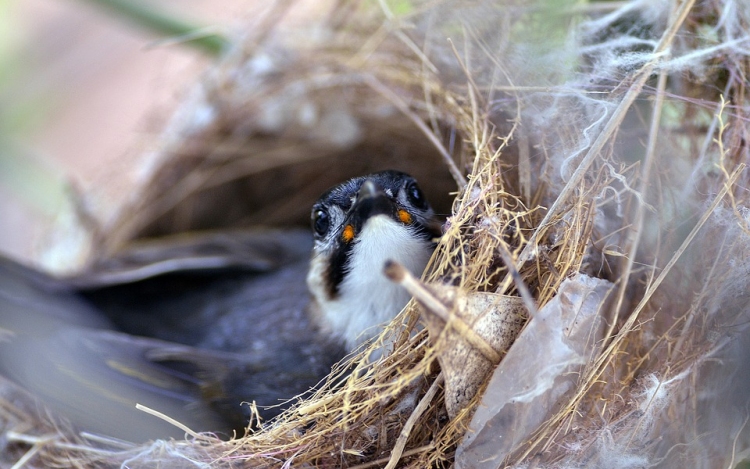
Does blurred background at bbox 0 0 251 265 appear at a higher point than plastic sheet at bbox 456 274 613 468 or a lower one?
higher

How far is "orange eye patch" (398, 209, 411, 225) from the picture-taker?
1935mm

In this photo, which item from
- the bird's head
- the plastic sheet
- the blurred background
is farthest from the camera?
the blurred background

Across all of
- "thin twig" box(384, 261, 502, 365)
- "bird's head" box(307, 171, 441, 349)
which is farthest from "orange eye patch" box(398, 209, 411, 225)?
"thin twig" box(384, 261, 502, 365)

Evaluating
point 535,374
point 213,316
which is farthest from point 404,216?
point 213,316

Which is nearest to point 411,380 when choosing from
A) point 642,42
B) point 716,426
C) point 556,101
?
point 716,426

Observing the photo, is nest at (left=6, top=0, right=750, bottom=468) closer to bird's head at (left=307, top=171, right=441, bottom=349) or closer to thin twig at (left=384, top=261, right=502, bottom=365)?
thin twig at (left=384, top=261, right=502, bottom=365)

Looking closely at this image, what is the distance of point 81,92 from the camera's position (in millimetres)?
4586

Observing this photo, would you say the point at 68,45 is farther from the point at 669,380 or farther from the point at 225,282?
the point at 669,380

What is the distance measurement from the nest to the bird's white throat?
0.56 ft

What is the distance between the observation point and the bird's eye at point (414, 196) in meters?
2.08

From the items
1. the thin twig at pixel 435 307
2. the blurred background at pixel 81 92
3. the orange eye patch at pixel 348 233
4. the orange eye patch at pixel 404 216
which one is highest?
the blurred background at pixel 81 92

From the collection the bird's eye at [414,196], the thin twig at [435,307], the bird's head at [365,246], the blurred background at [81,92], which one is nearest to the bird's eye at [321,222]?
the bird's head at [365,246]

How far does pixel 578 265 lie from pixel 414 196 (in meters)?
0.64

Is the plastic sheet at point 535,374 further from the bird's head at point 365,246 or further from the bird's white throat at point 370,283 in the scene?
the bird's head at point 365,246
